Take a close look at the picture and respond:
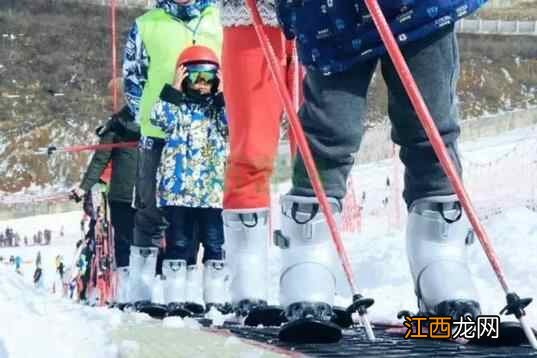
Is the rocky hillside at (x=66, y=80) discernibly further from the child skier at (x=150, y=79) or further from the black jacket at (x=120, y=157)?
the child skier at (x=150, y=79)

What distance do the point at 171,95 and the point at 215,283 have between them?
786 mm

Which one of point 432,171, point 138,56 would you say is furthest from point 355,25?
point 138,56

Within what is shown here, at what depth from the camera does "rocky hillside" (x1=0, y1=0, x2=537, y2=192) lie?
2948cm

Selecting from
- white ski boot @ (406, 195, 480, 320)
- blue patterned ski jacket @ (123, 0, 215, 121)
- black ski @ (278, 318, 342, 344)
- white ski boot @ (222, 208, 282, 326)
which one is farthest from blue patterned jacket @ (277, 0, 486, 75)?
blue patterned ski jacket @ (123, 0, 215, 121)

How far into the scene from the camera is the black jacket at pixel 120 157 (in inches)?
240

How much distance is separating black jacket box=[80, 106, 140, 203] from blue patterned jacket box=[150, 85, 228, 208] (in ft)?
4.58

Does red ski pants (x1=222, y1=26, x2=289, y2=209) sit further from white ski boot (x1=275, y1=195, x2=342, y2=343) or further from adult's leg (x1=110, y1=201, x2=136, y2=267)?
adult's leg (x1=110, y1=201, x2=136, y2=267)

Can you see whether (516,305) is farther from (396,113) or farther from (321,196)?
(396,113)

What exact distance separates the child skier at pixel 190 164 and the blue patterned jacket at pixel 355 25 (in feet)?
→ 7.47

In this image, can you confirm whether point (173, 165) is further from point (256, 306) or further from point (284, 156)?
point (284, 156)

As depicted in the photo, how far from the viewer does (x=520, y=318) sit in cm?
192

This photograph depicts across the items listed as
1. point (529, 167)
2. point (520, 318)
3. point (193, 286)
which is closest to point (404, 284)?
point (193, 286)

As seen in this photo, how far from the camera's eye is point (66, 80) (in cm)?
3516

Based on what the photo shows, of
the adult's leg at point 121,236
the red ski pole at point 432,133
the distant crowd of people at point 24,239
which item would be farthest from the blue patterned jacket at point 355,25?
the distant crowd of people at point 24,239
